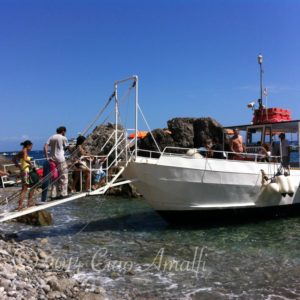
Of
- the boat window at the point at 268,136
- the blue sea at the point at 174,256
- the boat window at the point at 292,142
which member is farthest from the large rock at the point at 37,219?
the boat window at the point at 268,136

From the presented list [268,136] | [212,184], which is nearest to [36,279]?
[212,184]

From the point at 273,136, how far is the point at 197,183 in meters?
5.37

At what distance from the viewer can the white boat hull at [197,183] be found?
1179 centimetres

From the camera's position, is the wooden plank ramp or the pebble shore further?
the wooden plank ramp

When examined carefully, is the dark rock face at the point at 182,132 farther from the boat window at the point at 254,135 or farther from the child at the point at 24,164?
the child at the point at 24,164

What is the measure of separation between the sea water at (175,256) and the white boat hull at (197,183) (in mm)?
805

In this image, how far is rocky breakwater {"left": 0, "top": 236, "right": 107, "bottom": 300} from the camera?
6.48 m

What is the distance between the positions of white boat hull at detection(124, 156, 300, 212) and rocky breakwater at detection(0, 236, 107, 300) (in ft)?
12.5

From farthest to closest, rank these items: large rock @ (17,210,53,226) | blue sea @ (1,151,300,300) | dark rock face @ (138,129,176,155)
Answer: dark rock face @ (138,129,176,155) < large rock @ (17,210,53,226) < blue sea @ (1,151,300,300)

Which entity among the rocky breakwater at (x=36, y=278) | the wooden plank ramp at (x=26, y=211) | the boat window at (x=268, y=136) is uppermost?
the boat window at (x=268, y=136)

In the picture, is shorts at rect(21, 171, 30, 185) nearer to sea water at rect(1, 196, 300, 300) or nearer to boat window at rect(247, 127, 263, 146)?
sea water at rect(1, 196, 300, 300)

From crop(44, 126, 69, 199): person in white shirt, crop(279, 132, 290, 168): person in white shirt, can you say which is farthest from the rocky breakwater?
crop(279, 132, 290, 168): person in white shirt

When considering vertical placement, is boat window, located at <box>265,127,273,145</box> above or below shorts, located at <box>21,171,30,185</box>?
above

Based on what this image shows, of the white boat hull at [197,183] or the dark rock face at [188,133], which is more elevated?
the dark rock face at [188,133]
